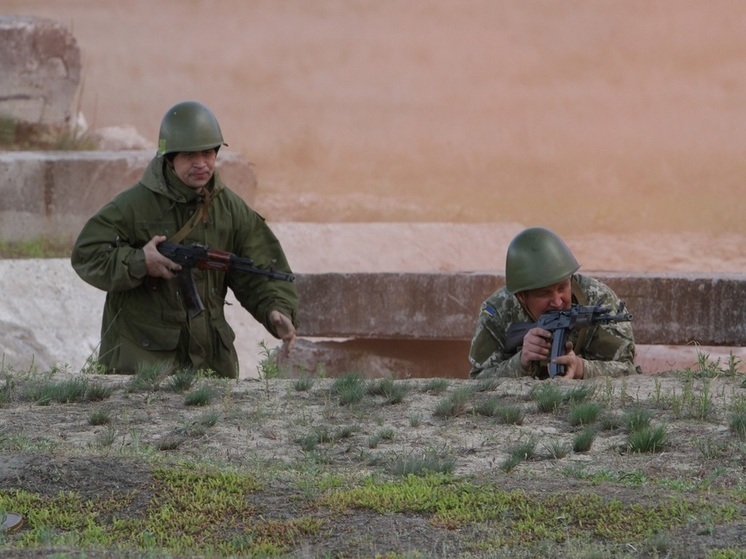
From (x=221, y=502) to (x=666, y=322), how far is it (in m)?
6.01

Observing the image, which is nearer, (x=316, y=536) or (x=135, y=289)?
(x=316, y=536)

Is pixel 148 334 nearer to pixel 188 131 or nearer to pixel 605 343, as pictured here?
pixel 188 131

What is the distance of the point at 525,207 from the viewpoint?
79.3 feet

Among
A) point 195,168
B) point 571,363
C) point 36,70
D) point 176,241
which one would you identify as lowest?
point 571,363

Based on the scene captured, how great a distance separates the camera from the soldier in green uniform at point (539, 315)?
645cm

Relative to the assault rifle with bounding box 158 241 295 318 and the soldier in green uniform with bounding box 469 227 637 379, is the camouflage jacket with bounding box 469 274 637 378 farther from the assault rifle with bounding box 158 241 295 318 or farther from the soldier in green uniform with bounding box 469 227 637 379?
the assault rifle with bounding box 158 241 295 318

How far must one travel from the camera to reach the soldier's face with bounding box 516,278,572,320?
6.52 metres

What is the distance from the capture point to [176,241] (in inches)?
285

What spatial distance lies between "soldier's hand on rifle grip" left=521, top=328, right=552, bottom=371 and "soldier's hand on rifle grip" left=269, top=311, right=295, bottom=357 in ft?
4.55

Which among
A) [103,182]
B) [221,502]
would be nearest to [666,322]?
[221,502]

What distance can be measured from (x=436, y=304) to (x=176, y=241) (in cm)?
372

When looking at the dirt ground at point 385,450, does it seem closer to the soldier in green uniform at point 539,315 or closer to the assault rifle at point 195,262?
the soldier in green uniform at point 539,315

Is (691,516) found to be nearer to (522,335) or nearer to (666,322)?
(522,335)

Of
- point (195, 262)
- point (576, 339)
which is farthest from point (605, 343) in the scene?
point (195, 262)
